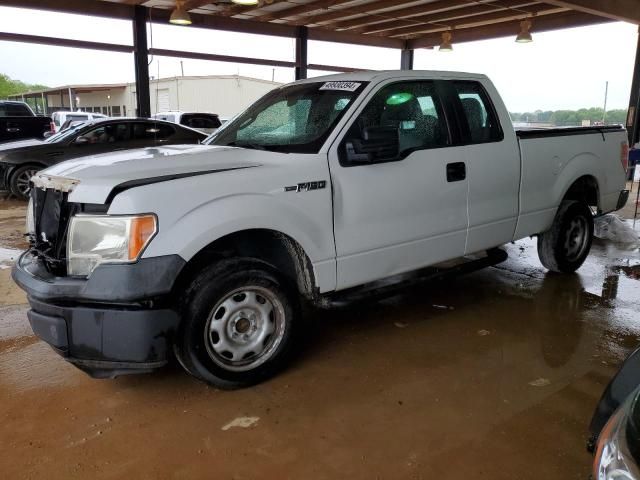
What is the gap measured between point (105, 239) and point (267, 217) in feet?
2.92

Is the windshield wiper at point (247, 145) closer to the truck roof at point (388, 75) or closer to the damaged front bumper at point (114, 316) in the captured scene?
the truck roof at point (388, 75)

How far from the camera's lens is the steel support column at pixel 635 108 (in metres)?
12.7

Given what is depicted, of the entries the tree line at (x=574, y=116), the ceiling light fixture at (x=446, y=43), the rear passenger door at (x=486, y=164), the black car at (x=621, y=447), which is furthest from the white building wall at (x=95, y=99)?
the black car at (x=621, y=447)

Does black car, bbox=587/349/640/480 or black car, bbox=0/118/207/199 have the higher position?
black car, bbox=0/118/207/199

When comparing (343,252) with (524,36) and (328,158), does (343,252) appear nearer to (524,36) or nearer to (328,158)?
(328,158)

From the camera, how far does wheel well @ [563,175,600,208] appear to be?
543 cm

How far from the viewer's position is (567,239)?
214 inches

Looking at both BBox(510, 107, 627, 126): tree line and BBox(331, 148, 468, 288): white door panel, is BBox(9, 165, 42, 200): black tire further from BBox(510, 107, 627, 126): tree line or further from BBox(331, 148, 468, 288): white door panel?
BBox(510, 107, 627, 126): tree line

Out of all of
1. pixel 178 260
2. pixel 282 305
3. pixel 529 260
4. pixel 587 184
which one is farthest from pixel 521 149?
pixel 178 260

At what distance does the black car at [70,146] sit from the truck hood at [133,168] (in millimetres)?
7031

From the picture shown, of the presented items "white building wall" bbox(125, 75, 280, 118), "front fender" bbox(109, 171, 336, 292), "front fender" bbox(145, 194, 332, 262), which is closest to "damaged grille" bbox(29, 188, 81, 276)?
"front fender" bbox(109, 171, 336, 292)

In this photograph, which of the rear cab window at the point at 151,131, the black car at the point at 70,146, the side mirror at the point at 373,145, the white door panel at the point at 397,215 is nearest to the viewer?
the side mirror at the point at 373,145

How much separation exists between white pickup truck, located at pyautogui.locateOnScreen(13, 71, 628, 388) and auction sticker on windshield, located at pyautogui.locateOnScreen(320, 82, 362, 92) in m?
0.02

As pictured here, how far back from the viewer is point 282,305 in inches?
130
